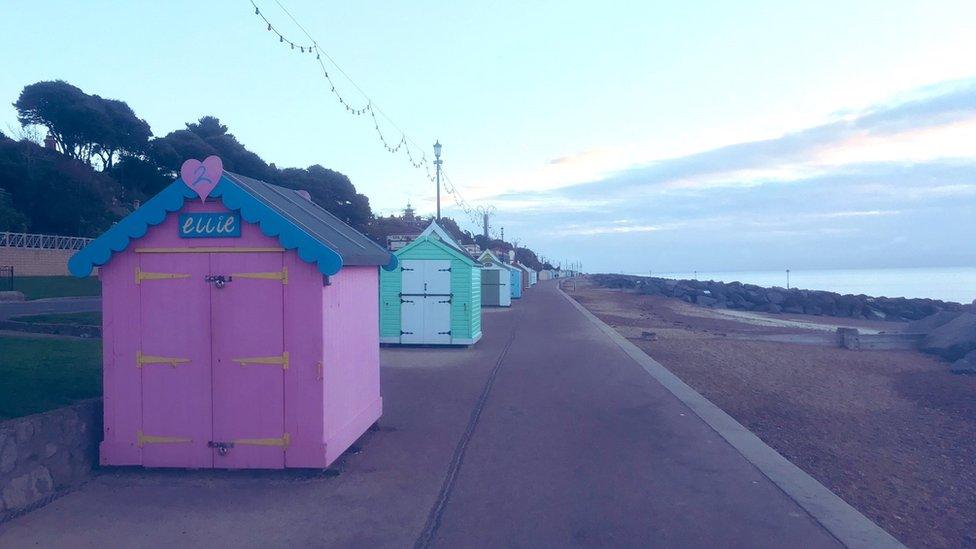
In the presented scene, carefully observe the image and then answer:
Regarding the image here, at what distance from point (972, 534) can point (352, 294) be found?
657cm

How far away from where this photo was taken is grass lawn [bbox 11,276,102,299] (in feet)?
98.7

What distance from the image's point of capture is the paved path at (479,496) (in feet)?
18.5

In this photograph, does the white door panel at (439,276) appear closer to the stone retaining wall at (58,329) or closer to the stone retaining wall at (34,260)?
the stone retaining wall at (58,329)

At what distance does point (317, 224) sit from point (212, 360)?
6.82 feet

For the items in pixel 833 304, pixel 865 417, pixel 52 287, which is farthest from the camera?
pixel 833 304

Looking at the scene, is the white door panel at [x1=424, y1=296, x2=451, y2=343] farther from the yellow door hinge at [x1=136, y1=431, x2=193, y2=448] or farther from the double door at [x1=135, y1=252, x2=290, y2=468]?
the yellow door hinge at [x1=136, y1=431, x2=193, y2=448]

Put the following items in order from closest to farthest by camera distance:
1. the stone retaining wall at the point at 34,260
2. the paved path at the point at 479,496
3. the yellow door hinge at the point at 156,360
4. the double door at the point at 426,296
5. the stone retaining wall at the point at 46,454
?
the paved path at the point at 479,496
the stone retaining wall at the point at 46,454
the yellow door hinge at the point at 156,360
the double door at the point at 426,296
the stone retaining wall at the point at 34,260

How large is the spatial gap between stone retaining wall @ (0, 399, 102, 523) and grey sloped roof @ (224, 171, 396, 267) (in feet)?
8.60

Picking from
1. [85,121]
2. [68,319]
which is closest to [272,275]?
[68,319]

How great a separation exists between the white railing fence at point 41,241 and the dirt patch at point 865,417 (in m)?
29.8

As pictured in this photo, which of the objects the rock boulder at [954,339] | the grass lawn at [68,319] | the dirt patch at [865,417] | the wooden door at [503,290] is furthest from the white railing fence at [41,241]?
the rock boulder at [954,339]

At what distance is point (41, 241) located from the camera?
122 feet

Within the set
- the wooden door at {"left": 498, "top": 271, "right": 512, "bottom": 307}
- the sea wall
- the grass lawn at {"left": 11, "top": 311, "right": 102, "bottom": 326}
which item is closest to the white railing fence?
the wooden door at {"left": 498, "top": 271, "right": 512, "bottom": 307}

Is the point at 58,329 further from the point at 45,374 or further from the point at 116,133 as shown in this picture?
the point at 116,133
